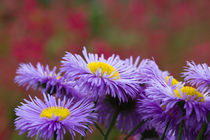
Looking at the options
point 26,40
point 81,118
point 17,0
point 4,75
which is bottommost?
point 81,118

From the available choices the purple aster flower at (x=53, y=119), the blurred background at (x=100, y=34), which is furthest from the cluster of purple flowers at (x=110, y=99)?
the blurred background at (x=100, y=34)

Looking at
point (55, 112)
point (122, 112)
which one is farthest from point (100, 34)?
point (55, 112)

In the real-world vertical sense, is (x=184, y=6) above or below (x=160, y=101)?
above

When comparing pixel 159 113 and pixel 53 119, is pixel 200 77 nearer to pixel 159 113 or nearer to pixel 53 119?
pixel 159 113

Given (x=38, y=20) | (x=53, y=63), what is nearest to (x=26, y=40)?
(x=53, y=63)

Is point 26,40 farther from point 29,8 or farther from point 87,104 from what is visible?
point 87,104

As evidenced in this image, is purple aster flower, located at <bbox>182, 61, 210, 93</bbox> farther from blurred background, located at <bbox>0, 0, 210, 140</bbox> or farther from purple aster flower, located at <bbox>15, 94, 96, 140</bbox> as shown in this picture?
blurred background, located at <bbox>0, 0, 210, 140</bbox>
